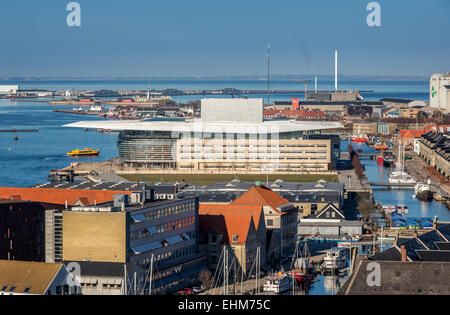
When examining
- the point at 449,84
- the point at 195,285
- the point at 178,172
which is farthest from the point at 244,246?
the point at 449,84

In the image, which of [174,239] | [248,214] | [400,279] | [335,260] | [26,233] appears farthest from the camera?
[248,214]

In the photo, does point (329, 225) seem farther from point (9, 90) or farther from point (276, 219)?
point (9, 90)

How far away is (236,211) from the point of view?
60.1 feet

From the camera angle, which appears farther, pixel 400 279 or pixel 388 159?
pixel 388 159

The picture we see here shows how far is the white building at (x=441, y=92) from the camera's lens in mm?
75500

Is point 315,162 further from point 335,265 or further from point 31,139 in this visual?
point 31,139

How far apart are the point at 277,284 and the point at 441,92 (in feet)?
216

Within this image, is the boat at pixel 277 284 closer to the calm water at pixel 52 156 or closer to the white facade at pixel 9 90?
the calm water at pixel 52 156

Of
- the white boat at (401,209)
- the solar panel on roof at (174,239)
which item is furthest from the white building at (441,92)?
the solar panel on roof at (174,239)

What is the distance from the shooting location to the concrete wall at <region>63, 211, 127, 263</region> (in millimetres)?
14648

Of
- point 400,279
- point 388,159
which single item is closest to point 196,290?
point 400,279

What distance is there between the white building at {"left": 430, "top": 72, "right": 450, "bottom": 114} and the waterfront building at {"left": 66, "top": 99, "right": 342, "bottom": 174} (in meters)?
34.5
